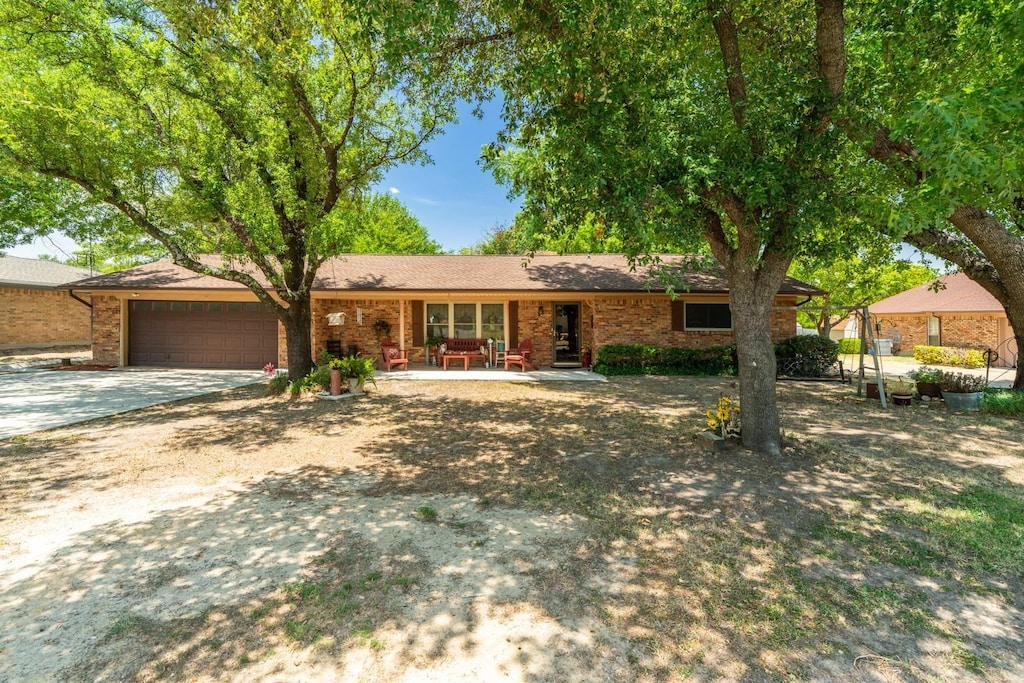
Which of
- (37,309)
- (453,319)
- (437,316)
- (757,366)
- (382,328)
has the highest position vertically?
(37,309)

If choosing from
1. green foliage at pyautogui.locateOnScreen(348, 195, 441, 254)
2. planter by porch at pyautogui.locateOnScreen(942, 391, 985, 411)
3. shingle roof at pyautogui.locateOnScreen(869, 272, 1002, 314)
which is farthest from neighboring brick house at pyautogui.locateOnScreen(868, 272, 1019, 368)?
green foliage at pyautogui.locateOnScreen(348, 195, 441, 254)

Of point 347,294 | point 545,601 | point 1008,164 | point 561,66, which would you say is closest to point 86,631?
point 545,601

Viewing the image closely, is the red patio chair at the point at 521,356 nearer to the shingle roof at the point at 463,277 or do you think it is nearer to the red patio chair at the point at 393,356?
the shingle roof at the point at 463,277

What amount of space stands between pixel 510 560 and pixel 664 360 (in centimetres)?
1244

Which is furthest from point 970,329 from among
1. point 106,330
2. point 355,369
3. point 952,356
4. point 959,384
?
point 106,330

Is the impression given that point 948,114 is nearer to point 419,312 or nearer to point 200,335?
point 419,312

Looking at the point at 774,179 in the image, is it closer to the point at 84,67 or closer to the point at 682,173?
the point at 682,173

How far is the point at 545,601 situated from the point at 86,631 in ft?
8.94

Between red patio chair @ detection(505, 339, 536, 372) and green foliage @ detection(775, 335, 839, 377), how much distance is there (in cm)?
778

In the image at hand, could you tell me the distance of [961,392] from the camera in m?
9.34

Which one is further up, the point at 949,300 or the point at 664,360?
the point at 949,300

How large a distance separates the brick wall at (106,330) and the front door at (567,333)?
15.4 metres

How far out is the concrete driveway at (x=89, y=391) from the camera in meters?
8.47

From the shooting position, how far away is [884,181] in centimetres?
596
